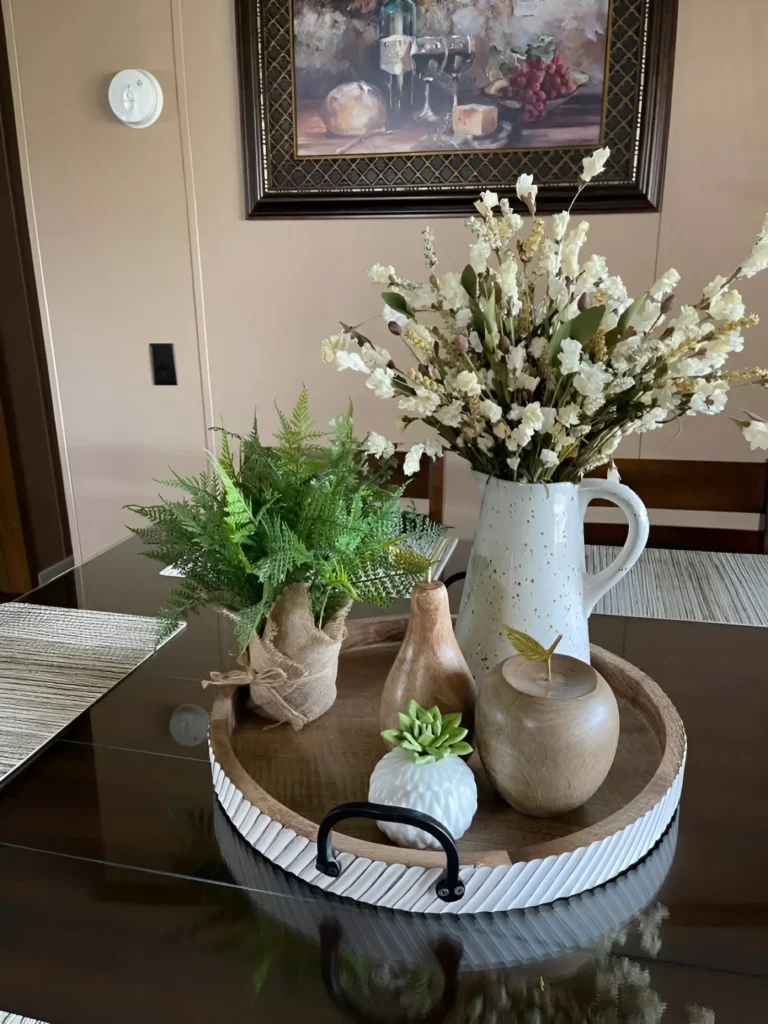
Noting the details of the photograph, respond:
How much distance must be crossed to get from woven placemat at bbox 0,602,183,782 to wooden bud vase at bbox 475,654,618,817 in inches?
19.2

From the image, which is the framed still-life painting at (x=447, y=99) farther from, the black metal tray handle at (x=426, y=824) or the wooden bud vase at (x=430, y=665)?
the black metal tray handle at (x=426, y=824)

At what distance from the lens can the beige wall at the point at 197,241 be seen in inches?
70.7

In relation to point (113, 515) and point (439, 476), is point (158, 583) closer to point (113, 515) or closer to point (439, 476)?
point (439, 476)

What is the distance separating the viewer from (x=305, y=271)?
6.68 feet

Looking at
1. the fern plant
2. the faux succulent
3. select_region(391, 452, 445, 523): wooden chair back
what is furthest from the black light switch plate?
the faux succulent

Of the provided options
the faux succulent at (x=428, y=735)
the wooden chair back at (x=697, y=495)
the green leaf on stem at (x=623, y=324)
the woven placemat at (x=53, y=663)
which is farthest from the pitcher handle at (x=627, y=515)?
the wooden chair back at (x=697, y=495)

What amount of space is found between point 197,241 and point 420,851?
1.81m

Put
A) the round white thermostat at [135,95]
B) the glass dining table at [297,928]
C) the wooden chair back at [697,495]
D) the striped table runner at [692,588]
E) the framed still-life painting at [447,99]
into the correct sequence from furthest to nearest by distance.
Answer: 1. the round white thermostat at [135,95]
2. the framed still-life painting at [447,99]
3. the wooden chair back at [697,495]
4. the striped table runner at [692,588]
5. the glass dining table at [297,928]

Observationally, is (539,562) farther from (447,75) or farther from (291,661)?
(447,75)

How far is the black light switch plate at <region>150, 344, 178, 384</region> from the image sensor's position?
2180mm

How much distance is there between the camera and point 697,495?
1527mm

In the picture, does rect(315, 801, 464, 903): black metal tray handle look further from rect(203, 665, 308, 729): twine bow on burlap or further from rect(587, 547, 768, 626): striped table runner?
rect(587, 547, 768, 626): striped table runner

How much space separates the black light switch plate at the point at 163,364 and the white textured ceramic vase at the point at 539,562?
5.14 feet

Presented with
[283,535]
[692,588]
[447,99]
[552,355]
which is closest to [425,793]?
[283,535]
